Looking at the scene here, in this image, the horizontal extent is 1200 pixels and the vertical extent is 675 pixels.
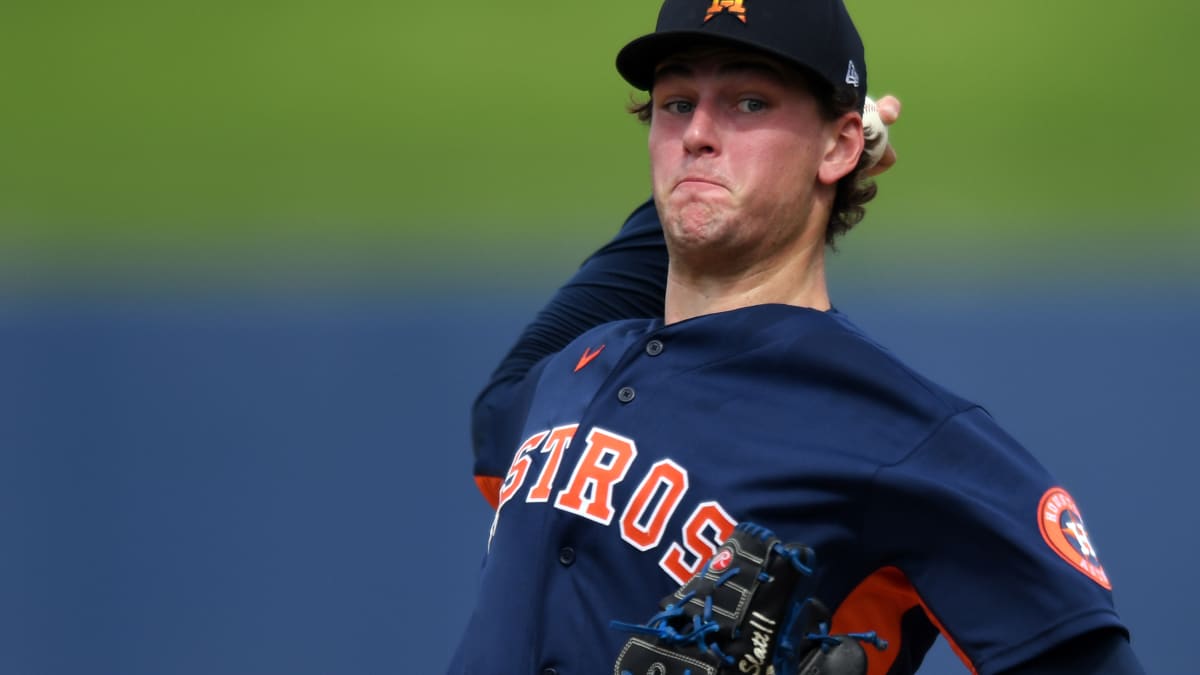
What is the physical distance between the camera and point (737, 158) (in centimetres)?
123

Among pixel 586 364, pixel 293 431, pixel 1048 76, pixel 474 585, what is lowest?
pixel 474 585

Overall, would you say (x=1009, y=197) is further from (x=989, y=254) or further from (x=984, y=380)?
(x=984, y=380)

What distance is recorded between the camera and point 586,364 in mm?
1362

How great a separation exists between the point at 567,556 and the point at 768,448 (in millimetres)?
192

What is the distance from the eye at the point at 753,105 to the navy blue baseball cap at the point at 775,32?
5 centimetres

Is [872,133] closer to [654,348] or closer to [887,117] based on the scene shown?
[887,117]

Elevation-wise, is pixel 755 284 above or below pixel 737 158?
below

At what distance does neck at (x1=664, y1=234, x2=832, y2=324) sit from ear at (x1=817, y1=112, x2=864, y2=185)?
0.06 metres

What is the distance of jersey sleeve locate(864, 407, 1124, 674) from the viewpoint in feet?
3.51

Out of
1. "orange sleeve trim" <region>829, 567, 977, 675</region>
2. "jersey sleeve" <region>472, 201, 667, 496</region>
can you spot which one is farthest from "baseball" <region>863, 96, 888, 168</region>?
"orange sleeve trim" <region>829, 567, 977, 675</region>

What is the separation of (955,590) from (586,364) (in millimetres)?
423

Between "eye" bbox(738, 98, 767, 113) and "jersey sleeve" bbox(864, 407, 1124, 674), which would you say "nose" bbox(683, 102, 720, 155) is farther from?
"jersey sleeve" bbox(864, 407, 1124, 674)

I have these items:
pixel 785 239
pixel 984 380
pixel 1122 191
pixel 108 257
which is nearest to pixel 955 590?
pixel 785 239

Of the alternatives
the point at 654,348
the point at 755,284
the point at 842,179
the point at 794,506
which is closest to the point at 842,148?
the point at 842,179
